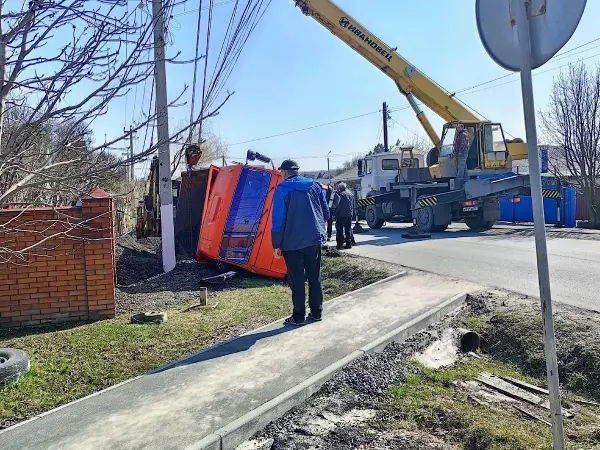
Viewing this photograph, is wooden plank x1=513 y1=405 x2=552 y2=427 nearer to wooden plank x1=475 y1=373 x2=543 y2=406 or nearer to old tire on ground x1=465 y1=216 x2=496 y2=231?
wooden plank x1=475 y1=373 x2=543 y2=406

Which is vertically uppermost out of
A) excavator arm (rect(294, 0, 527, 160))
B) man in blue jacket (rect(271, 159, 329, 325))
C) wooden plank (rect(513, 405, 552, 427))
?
excavator arm (rect(294, 0, 527, 160))

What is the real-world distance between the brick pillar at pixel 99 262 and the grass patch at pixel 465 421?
384 centimetres

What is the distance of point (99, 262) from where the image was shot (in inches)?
244

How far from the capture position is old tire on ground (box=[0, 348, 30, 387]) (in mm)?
4023

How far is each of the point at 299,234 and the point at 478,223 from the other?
511 inches

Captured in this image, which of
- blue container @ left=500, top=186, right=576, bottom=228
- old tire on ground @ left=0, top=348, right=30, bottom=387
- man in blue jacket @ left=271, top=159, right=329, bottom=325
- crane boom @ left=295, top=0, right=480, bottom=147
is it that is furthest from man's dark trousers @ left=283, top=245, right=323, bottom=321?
crane boom @ left=295, top=0, right=480, bottom=147

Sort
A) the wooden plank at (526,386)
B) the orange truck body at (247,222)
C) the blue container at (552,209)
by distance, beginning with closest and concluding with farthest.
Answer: the wooden plank at (526,386), the orange truck body at (247,222), the blue container at (552,209)

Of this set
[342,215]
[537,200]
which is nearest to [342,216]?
[342,215]

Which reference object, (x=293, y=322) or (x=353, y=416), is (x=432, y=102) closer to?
(x=293, y=322)

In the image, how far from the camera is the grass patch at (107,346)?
13.2 ft

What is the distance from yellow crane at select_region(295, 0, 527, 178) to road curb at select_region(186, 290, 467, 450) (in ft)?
42.2

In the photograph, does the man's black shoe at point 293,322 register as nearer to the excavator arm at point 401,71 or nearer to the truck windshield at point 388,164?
the excavator arm at point 401,71

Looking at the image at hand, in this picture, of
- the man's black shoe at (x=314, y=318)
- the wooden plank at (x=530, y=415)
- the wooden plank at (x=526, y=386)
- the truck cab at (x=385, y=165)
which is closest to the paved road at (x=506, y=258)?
the wooden plank at (x=526, y=386)

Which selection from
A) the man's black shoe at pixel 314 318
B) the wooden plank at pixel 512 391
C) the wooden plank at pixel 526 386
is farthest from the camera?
the man's black shoe at pixel 314 318
